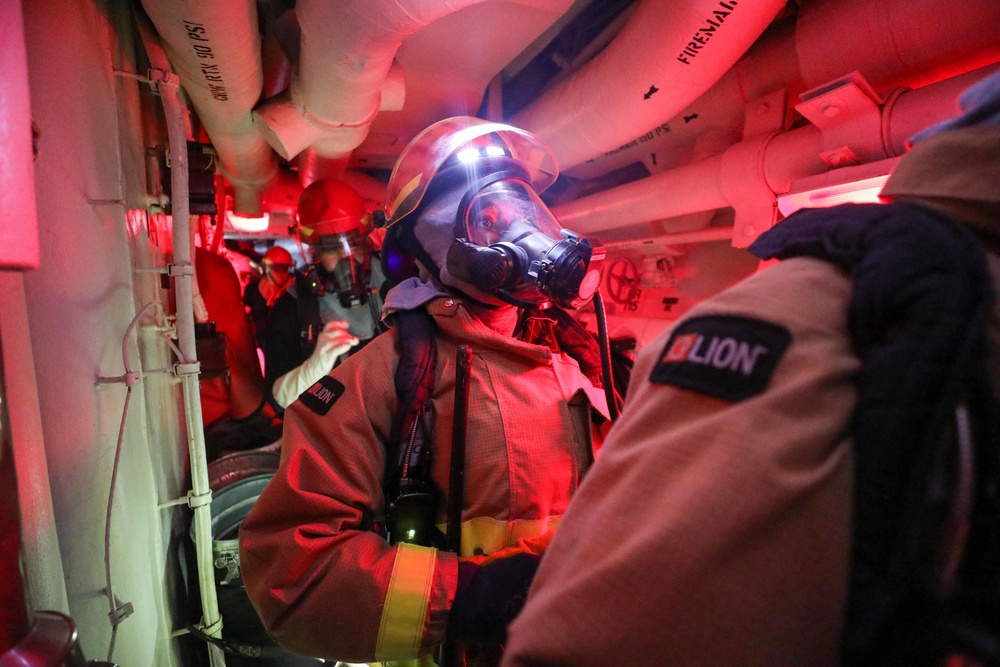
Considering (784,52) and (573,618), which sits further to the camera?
(784,52)

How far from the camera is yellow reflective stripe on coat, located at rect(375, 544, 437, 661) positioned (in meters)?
1.16

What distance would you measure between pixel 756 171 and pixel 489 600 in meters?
2.00

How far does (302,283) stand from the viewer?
3904 mm

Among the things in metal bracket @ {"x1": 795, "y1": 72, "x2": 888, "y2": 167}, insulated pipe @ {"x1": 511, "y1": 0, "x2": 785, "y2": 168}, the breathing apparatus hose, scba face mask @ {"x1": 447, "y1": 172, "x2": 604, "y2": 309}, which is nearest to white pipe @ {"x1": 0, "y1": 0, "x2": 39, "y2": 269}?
scba face mask @ {"x1": 447, "y1": 172, "x2": 604, "y2": 309}

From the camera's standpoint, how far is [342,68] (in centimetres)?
191

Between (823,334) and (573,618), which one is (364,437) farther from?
(823,334)

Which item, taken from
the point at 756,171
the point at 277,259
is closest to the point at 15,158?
the point at 756,171

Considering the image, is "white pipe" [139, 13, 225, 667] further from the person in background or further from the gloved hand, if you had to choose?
the person in background

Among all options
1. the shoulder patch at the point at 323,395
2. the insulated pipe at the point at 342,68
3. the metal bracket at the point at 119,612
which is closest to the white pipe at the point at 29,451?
the metal bracket at the point at 119,612

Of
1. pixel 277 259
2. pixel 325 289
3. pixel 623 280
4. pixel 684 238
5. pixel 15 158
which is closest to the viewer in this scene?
pixel 15 158

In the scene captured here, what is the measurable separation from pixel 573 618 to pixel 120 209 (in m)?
1.97

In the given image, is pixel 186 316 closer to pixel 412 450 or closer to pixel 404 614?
pixel 412 450

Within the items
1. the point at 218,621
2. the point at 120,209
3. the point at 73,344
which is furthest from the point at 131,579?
the point at 120,209

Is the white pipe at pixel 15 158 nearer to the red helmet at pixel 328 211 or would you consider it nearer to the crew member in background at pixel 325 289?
the crew member in background at pixel 325 289
